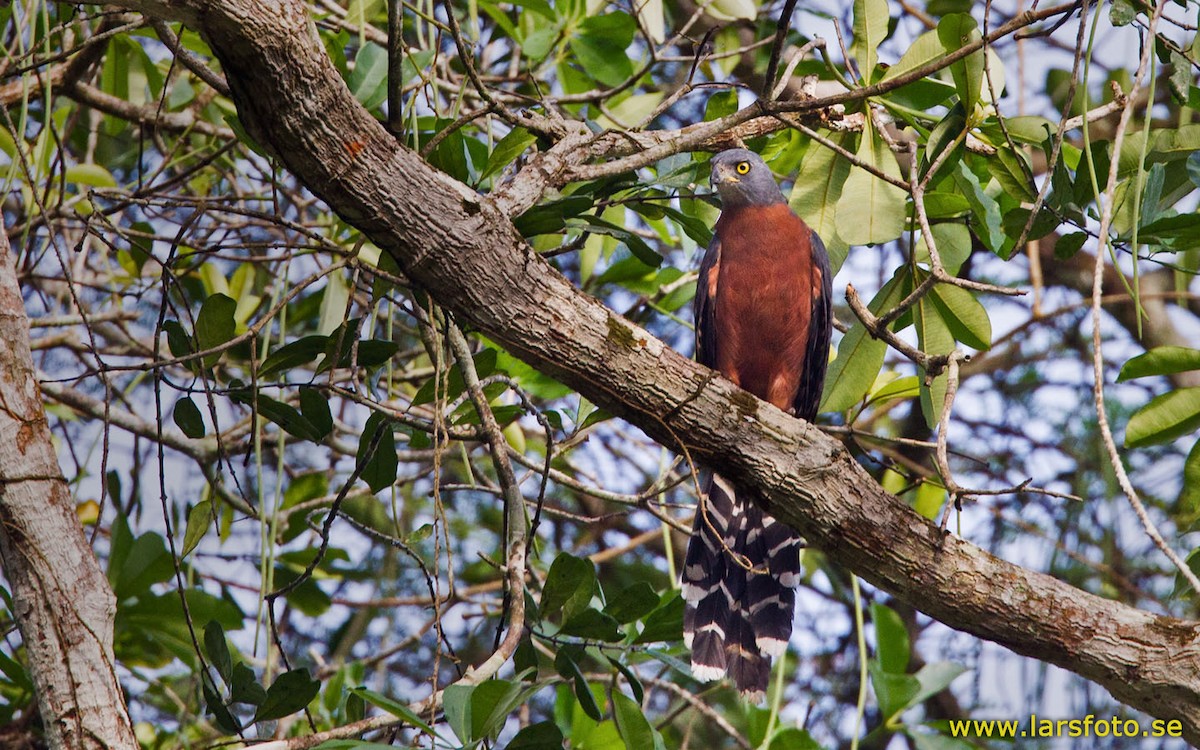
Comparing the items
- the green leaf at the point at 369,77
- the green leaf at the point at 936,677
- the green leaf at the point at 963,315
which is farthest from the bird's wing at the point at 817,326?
the green leaf at the point at 369,77

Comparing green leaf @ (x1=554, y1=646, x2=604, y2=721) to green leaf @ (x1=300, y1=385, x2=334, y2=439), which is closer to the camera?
green leaf @ (x1=554, y1=646, x2=604, y2=721)

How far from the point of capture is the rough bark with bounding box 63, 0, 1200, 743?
2.09 metres

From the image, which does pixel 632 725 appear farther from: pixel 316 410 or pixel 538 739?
pixel 316 410

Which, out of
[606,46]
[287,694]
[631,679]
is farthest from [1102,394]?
[606,46]

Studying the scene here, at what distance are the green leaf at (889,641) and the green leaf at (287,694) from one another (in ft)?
6.30

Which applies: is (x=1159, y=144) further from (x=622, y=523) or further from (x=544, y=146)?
(x=622, y=523)

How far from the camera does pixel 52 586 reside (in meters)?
2.10

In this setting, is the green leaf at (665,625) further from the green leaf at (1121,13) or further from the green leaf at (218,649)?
the green leaf at (1121,13)

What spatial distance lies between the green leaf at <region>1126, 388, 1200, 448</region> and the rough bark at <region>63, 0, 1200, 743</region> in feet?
1.65

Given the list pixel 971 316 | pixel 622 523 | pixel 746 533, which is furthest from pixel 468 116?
pixel 622 523

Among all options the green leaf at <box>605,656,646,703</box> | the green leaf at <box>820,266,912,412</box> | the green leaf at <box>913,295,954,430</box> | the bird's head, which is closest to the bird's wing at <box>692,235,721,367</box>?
the bird's head

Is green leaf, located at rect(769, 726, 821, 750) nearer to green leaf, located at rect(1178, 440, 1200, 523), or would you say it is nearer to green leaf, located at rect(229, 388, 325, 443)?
green leaf, located at rect(1178, 440, 1200, 523)

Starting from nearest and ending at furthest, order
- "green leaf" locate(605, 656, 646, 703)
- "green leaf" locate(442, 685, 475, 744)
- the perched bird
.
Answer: "green leaf" locate(442, 685, 475, 744) < "green leaf" locate(605, 656, 646, 703) < the perched bird

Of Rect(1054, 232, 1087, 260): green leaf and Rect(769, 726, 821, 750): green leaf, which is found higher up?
Rect(1054, 232, 1087, 260): green leaf
